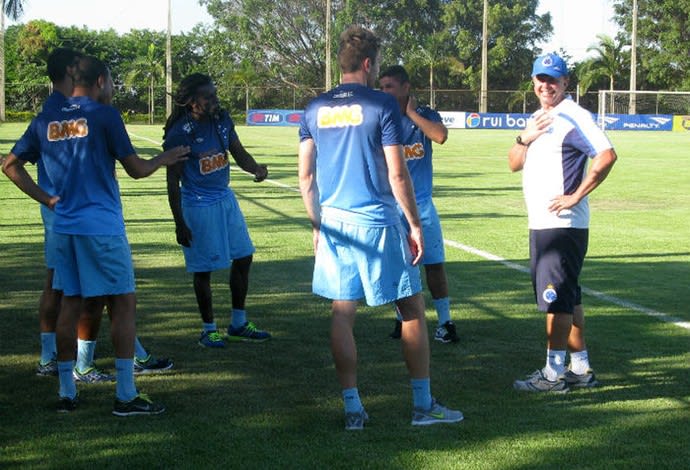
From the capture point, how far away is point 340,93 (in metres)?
5.20

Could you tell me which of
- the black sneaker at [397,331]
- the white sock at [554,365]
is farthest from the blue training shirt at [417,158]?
the white sock at [554,365]

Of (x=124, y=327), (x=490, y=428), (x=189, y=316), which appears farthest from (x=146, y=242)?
(x=490, y=428)

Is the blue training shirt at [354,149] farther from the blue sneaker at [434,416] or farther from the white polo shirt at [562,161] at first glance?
the white polo shirt at [562,161]

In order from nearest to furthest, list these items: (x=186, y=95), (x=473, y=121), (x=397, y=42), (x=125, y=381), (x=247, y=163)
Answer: (x=125, y=381), (x=186, y=95), (x=247, y=163), (x=473, y=121), (x=397, y=42)

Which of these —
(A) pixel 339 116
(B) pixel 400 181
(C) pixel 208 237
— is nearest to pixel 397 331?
(C) pixel 208 237

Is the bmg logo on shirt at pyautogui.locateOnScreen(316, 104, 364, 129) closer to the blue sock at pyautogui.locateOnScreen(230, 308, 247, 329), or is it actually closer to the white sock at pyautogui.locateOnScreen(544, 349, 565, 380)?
the white sock at pyautogui.locateOnScreen(544, 349, 565, 380)

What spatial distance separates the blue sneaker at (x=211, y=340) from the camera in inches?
288

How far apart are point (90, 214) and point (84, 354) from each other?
1.16 meters

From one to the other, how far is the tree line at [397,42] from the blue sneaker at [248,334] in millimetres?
65089

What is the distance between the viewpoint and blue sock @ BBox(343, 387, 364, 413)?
537 centimetres

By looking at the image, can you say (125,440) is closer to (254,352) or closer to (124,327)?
(124,327)

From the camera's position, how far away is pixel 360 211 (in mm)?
5293

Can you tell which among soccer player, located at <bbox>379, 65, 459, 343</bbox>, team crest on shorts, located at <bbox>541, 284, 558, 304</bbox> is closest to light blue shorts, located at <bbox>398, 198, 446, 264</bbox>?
soccer player, located at <bbox>379, 65, 459, 343</bbox>

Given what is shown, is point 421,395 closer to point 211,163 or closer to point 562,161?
point 562,161
